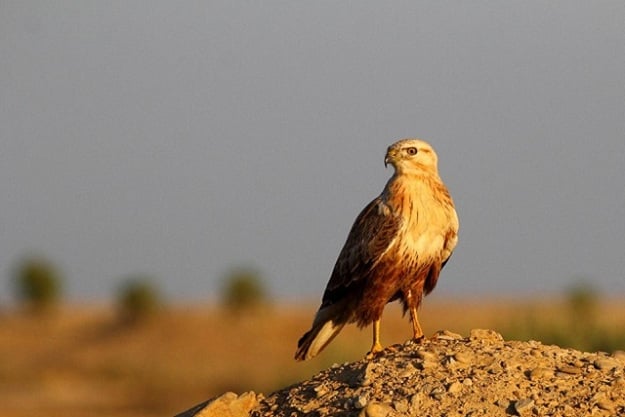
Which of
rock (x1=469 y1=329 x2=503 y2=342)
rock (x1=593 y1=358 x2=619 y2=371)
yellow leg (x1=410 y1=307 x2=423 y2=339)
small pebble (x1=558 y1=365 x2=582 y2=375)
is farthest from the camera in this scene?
yellow leg (x1=410 y1=307 x2=423 y2=339)

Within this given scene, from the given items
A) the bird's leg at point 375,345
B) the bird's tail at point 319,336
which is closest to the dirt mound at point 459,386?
the bird's leg at point 375,345

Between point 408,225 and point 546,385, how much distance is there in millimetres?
1744

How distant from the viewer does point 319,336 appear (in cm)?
1108

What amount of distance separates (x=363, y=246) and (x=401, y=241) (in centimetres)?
36

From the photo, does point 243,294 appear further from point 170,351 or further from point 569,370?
point 569,370

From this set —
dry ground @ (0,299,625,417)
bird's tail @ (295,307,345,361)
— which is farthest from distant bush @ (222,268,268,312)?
bird's tail @ (295,307,345,361)

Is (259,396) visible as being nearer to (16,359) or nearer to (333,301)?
(333,301)

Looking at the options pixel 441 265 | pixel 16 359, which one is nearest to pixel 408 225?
pixel 441 265

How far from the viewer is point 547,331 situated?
18.3 m

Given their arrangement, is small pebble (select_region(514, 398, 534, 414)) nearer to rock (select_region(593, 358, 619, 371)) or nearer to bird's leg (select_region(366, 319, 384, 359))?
rock (select_region(593, 358, 619, 371))

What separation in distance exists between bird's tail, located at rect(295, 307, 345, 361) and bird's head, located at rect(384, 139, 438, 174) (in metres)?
1.35

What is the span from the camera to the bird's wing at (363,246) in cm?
1039

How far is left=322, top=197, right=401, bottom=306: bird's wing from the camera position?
1039cm

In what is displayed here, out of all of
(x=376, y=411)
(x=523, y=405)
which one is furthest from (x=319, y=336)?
(x=523, y=405)
